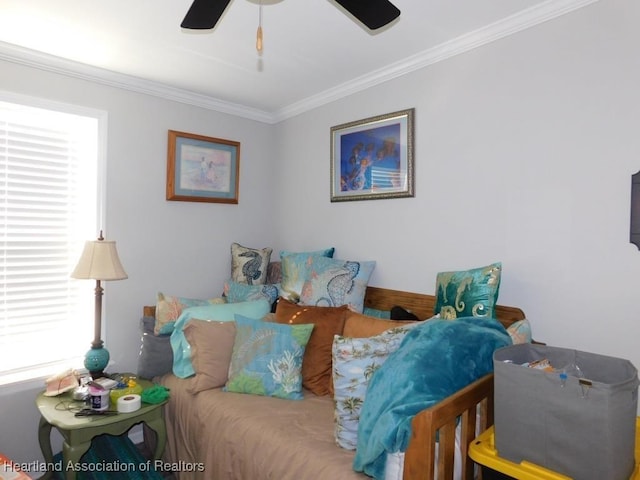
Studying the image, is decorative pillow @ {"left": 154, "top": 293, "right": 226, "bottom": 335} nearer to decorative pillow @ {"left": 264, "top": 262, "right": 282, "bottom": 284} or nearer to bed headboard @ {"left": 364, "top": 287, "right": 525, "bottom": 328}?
decorative pillow @ {"left": 264, "top": 262, "right": 282, "bottom": 284}

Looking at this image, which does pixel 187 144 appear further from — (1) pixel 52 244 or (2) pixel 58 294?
(2) pixel 58 294

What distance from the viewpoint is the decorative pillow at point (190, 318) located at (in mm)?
2372

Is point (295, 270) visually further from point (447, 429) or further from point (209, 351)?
point (447, 429)

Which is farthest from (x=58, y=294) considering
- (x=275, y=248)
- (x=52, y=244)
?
(x=275, y=248)

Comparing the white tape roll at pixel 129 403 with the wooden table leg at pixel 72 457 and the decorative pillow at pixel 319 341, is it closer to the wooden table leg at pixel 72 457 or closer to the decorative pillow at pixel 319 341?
the wooden table leg at pixel 72 457

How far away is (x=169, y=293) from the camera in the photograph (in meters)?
2.95

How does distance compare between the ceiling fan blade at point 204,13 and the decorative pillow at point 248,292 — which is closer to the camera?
the ceiling fan blade at point 204,13

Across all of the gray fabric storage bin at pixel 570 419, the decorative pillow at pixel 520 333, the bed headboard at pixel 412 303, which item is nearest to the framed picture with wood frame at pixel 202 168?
the bed headboard at pixel 412 303

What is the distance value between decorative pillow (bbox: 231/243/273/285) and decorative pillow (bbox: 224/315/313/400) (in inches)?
34.5

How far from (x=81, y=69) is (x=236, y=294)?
172 cm

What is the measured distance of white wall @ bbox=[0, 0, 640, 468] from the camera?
1.75 meters

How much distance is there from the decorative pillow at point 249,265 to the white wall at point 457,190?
0.15 metres

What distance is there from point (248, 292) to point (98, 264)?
38.9 inches

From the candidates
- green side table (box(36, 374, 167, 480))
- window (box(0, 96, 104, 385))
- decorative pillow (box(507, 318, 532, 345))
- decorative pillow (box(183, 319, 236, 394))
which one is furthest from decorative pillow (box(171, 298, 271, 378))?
decorative pillow (box(507, 318, 532, 345))
